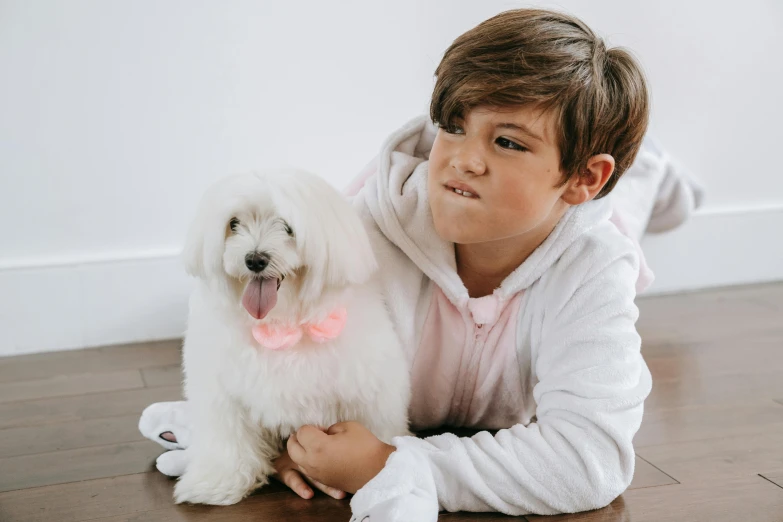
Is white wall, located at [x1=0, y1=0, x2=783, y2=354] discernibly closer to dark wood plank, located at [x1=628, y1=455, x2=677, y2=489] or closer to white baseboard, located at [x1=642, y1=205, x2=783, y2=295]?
white baseboard, located at [x1=642, y1=205, x2=783, y2=295]

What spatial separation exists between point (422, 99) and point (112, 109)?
0.72 metres

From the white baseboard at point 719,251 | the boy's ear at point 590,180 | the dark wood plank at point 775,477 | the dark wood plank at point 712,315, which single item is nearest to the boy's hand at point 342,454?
the boy's ear at point 590,180

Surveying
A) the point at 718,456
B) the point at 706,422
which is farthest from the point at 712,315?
the point at 718,456

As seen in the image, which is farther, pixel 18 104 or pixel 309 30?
pixel 309 30

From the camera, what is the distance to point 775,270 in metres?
2.46

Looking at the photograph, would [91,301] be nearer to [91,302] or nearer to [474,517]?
[91,302]

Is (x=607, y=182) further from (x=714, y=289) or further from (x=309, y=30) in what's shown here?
(x=714, y=289)

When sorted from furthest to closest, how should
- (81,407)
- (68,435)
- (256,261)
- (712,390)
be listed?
(712,390) < (81,407) < (68,435) < (256,261)

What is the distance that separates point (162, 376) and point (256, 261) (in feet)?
2.44

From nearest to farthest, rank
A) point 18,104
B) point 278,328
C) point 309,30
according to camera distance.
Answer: point 278,328 < point 18,104 < point 309,30

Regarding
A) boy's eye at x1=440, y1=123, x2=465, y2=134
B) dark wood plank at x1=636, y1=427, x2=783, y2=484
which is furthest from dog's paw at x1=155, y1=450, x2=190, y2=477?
dark wood plank at x1=636, y1=427, x2=783, y2=484

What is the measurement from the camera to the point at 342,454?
110 cm

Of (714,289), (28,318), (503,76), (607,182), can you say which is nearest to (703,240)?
(714,289)

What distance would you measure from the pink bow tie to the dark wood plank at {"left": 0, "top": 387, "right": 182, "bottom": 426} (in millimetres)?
492
